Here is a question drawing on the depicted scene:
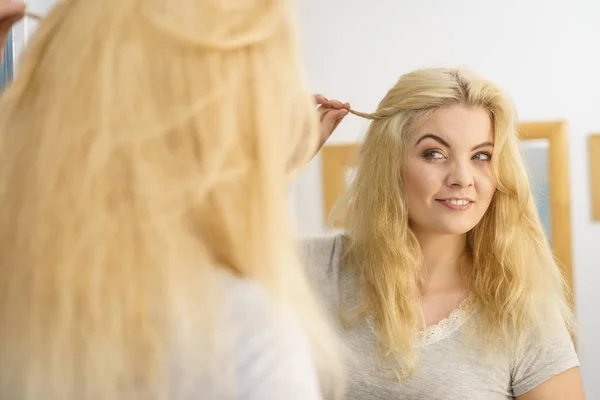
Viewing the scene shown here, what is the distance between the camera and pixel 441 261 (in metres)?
1.15

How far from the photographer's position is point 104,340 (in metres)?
0.44

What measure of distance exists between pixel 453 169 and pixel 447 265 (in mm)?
162

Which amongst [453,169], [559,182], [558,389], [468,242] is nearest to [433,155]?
[453,169]

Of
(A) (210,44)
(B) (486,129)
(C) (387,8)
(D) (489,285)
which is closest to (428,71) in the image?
(B) (486,129)

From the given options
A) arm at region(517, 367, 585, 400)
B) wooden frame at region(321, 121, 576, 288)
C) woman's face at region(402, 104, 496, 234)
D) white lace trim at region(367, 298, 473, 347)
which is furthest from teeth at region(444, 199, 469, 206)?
wooden frame at region(321, 121, 576, 288)

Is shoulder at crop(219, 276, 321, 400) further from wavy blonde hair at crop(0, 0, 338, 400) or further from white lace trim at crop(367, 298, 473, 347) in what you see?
white lace trim at crop(367, 298, 473, 347)

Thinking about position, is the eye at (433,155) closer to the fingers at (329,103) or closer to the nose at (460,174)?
the nose at (460,174)

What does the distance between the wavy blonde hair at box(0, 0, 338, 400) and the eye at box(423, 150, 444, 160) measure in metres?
0.69

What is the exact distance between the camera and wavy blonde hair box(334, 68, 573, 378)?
1089 mm

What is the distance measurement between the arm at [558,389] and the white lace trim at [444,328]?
0.14 meters

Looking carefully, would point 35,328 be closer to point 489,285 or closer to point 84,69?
point 84,69

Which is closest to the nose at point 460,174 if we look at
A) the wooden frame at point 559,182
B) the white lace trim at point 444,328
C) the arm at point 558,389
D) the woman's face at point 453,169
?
the woman's face at point 453,169

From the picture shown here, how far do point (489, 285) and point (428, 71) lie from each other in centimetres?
36

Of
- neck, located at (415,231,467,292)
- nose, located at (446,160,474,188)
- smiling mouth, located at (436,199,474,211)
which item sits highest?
nose, located at (446,160,474,188)
